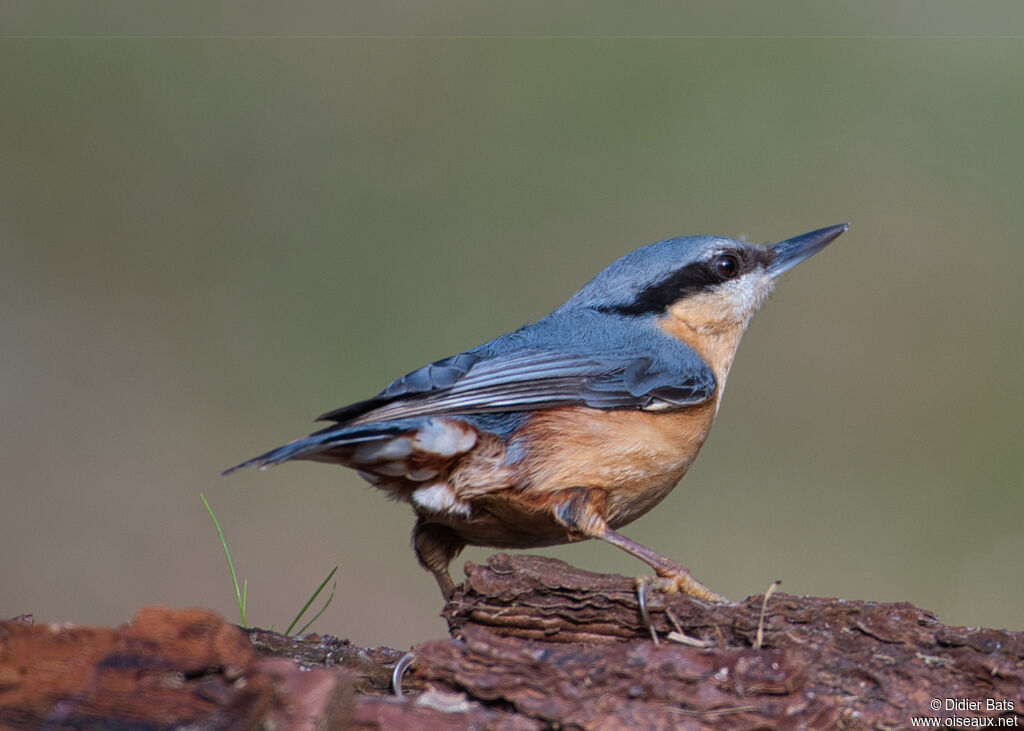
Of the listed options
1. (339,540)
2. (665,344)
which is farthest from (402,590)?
(665,344)

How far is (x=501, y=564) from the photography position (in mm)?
3199

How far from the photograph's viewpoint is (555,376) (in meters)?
3.94

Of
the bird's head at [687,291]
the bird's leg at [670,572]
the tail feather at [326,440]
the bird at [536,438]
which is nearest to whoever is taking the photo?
the tail feather at [326,440]

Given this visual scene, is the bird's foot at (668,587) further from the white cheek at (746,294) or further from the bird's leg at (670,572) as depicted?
the white cheek at (746,294)

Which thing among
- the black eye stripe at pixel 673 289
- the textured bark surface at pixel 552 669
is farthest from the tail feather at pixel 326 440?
the black eye stripe at pixel 673 289

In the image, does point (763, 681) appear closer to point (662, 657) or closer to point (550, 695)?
point (662, 657)

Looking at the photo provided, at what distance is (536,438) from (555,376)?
0.30 metres

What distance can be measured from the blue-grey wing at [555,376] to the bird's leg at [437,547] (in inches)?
24.7

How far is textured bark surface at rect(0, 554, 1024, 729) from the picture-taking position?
230 cm

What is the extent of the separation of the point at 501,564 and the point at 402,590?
13.1 ft

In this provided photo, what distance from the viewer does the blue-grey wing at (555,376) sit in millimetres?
3689

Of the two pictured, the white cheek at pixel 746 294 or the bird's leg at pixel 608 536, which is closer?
the bird's leg at pixel 608 536

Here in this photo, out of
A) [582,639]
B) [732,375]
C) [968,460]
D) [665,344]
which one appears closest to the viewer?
[582,639]

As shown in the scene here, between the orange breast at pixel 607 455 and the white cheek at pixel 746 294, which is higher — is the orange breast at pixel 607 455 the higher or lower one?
the lower one
